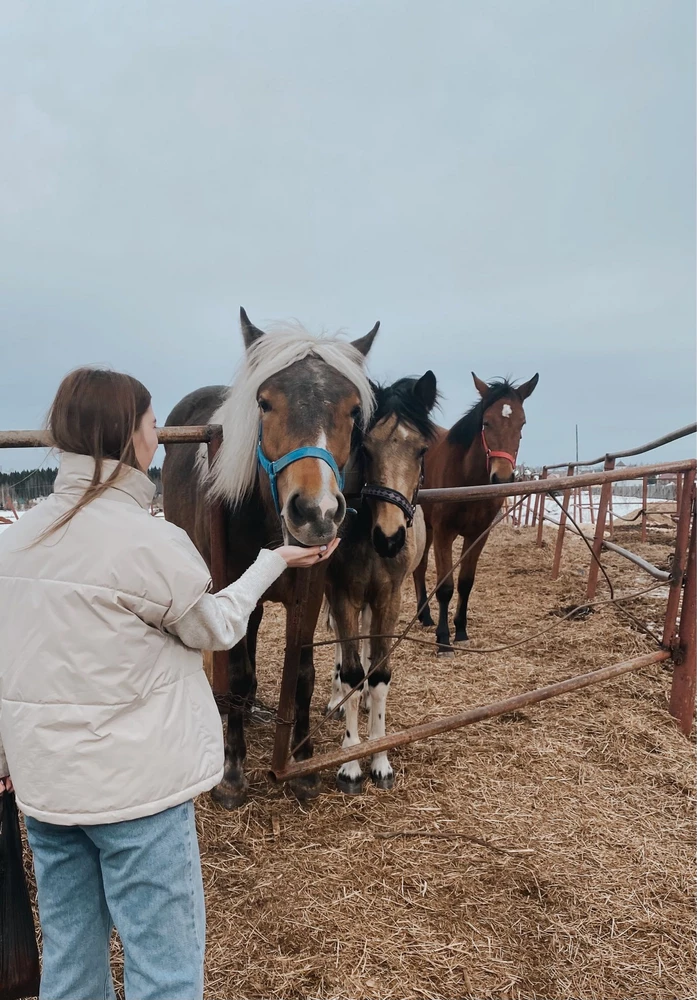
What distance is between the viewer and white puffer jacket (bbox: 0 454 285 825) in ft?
3.50

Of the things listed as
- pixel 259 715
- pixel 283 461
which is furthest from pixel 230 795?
pixel 283 461

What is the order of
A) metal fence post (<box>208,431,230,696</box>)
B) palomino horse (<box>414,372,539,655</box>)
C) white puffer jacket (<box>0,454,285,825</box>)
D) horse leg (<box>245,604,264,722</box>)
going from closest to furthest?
white puffer jacket (<box>0,454,285,825</box>) → metal fence post (<box>208,431,230,696</box>) → horse leg (<box>245,604,264,722</box>) → palomino horse (<box>414,372,539,655</box>)

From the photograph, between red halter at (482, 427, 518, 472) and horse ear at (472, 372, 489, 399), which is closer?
red halter at (482, 427, 518, 472)

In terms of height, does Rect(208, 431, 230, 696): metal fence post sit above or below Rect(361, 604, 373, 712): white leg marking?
above

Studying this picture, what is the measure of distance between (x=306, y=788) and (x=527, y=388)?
4.52 metres

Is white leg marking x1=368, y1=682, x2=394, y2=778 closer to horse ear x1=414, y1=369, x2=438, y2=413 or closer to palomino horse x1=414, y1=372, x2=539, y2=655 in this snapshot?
horse ear x1=414, y1=369, x2=438, y2=413

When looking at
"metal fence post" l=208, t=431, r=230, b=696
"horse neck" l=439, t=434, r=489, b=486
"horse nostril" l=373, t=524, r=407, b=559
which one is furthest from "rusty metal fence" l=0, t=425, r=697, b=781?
"horse neck" l=439, t=434, r=489, b=486

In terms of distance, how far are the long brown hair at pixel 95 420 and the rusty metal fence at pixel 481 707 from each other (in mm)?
97

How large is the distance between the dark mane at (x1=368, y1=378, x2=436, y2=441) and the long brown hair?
5.17 feet

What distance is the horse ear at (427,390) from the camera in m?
2.70

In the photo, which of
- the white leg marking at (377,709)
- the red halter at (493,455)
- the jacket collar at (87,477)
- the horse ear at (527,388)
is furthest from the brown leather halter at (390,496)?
the horse ear at (527,388)

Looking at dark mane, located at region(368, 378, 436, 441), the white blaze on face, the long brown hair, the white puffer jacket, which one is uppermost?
dark mane, located at region(368, 378, 436, 441)

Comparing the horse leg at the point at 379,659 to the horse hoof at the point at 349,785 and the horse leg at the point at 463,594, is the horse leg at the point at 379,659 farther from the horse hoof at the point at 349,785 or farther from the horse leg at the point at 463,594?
the horse leg at the point at 463,594

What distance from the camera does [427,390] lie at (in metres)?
2.74
